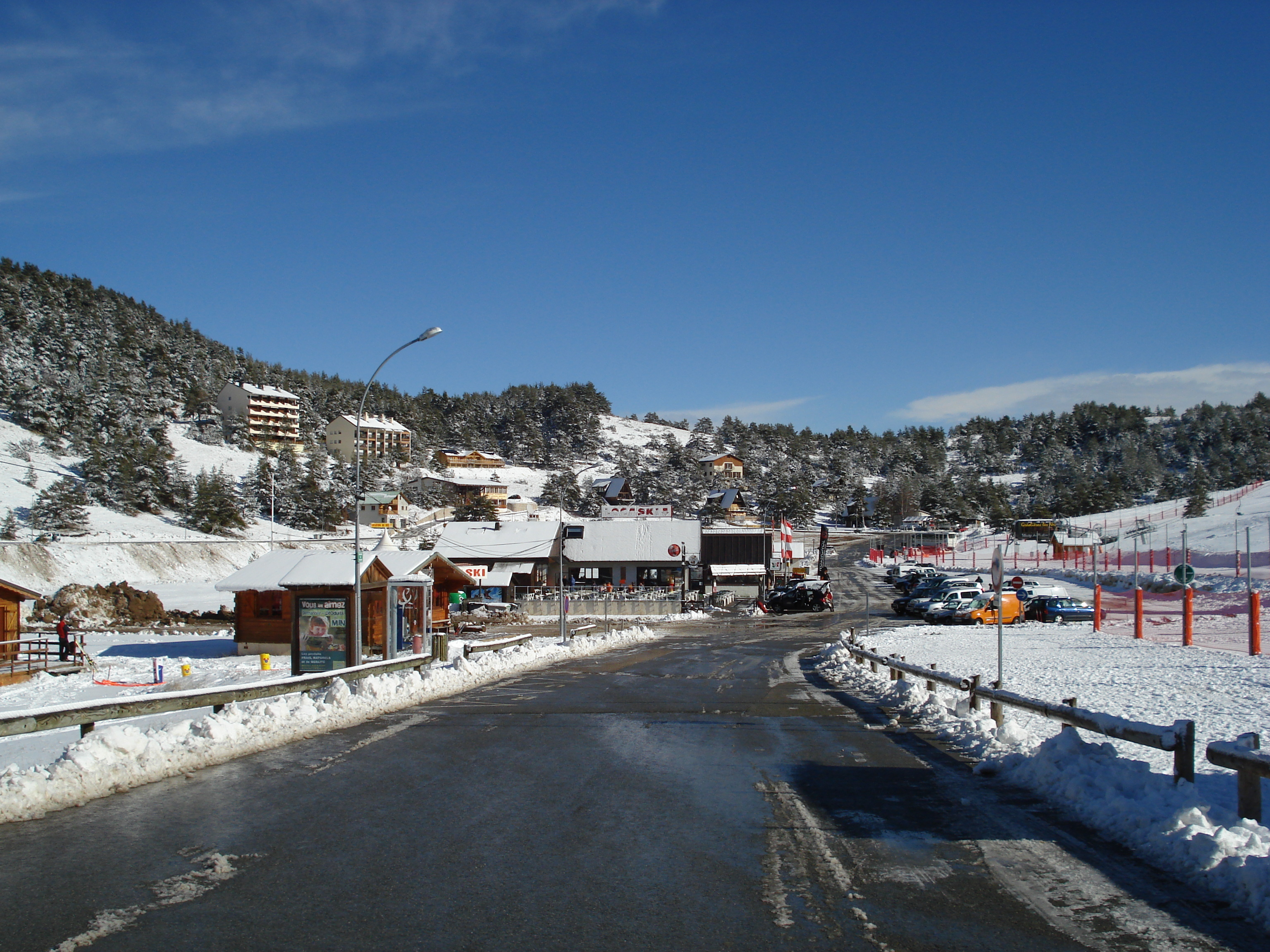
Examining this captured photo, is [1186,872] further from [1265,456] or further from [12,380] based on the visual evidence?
[1265,456]

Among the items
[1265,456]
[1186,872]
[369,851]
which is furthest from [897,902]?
[1265,456]

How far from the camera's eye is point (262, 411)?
143 m

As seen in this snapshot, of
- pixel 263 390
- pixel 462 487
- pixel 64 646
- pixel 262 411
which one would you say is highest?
pixel 263 390

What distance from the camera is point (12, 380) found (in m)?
109

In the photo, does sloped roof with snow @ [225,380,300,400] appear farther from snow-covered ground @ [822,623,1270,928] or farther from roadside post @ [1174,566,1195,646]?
roadside post @ [1174,566,1195,646]

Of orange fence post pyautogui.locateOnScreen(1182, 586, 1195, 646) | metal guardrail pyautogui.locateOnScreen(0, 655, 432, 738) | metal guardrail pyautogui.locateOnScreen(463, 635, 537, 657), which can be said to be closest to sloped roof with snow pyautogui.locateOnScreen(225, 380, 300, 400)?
metal guardrail pyautogui.locateOnScreen(463, 635, 537, 657)

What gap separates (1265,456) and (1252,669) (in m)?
176

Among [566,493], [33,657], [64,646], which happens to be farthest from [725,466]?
[64,646]

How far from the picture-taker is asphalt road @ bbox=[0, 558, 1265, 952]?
225 inches

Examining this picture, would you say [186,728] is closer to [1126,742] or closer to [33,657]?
[1126,742]

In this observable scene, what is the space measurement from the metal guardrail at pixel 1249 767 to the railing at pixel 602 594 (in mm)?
56110

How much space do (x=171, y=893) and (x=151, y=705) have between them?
668 centimetres

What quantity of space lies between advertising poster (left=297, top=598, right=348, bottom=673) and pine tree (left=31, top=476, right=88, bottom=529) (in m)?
67.4

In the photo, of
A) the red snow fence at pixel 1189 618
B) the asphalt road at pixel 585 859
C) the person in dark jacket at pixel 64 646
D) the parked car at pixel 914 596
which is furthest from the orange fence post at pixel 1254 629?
the person in dark jacket at pixel 64 646
